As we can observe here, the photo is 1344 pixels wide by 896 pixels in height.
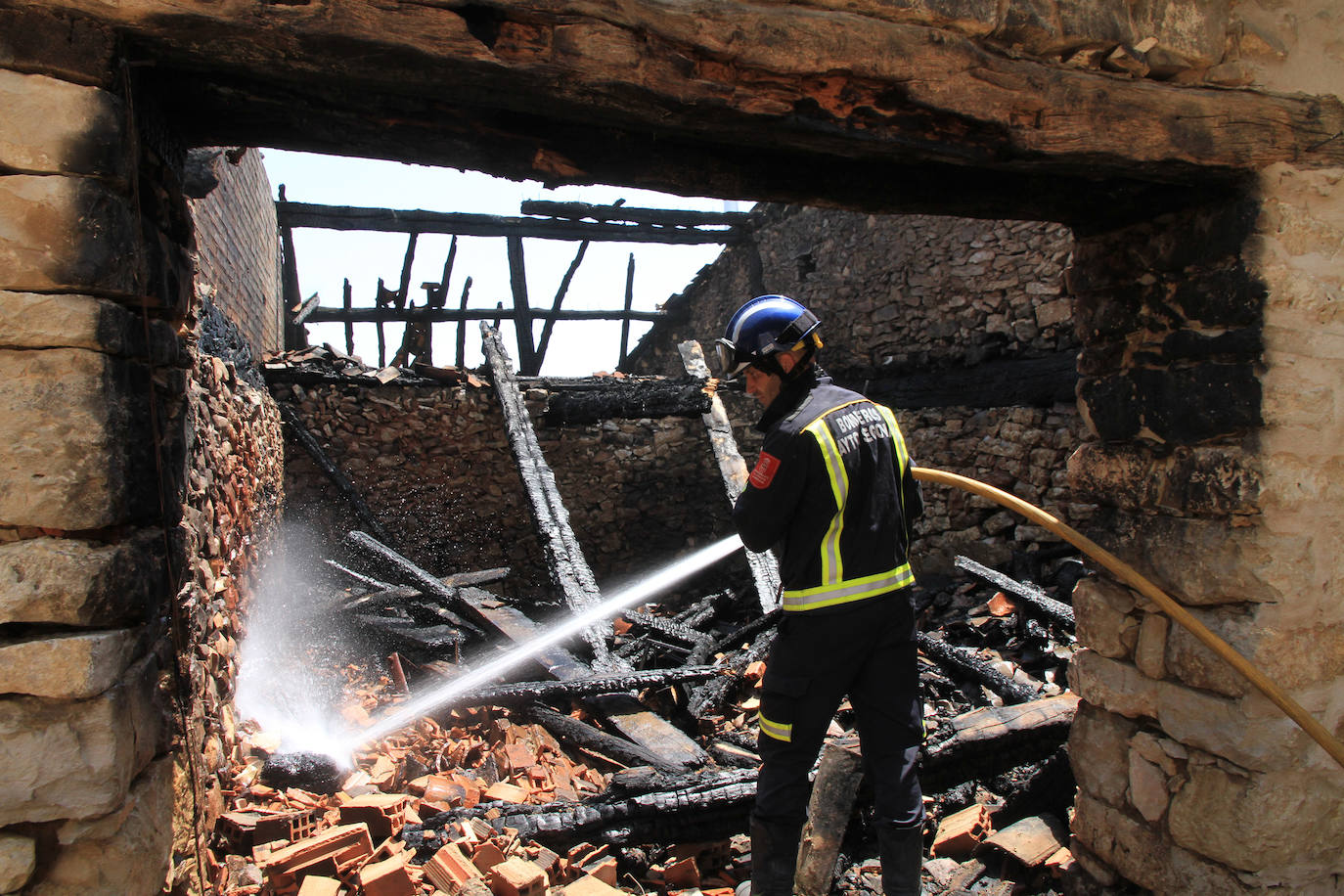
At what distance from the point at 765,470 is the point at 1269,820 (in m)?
1.69

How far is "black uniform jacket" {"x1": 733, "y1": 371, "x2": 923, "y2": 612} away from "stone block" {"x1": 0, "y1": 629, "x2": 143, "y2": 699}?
1.58 m

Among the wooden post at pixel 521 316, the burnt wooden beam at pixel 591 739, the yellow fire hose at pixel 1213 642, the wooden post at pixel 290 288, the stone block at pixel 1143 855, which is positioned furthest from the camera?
the wooden post at pixel 521 316

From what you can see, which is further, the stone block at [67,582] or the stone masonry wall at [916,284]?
the stone masonry wall at [916,284]

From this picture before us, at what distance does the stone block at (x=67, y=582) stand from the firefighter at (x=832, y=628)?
5.14 ft

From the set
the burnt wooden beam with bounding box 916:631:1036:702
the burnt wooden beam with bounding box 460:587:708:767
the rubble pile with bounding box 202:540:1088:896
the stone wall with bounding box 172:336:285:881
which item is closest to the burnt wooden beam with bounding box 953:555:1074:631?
the rubble pile with bounding box 202:540:1088:896

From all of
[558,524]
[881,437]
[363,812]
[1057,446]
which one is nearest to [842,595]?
[881,437]

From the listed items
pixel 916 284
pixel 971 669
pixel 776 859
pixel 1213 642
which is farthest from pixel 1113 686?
pixel 916 284

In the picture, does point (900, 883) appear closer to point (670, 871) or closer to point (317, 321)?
point (670, 871)

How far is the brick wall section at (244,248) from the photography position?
16.5 feet

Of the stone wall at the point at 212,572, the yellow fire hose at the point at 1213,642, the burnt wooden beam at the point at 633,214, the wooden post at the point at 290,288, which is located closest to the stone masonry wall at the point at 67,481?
the stone wall at the point at 212,572

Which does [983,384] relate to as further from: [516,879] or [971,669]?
[516,879]

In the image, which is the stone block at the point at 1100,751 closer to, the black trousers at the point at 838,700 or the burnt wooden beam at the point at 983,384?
the black trousers at the point at 838,700

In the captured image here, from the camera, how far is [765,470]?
7.55 feet

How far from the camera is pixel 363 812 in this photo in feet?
9.68
